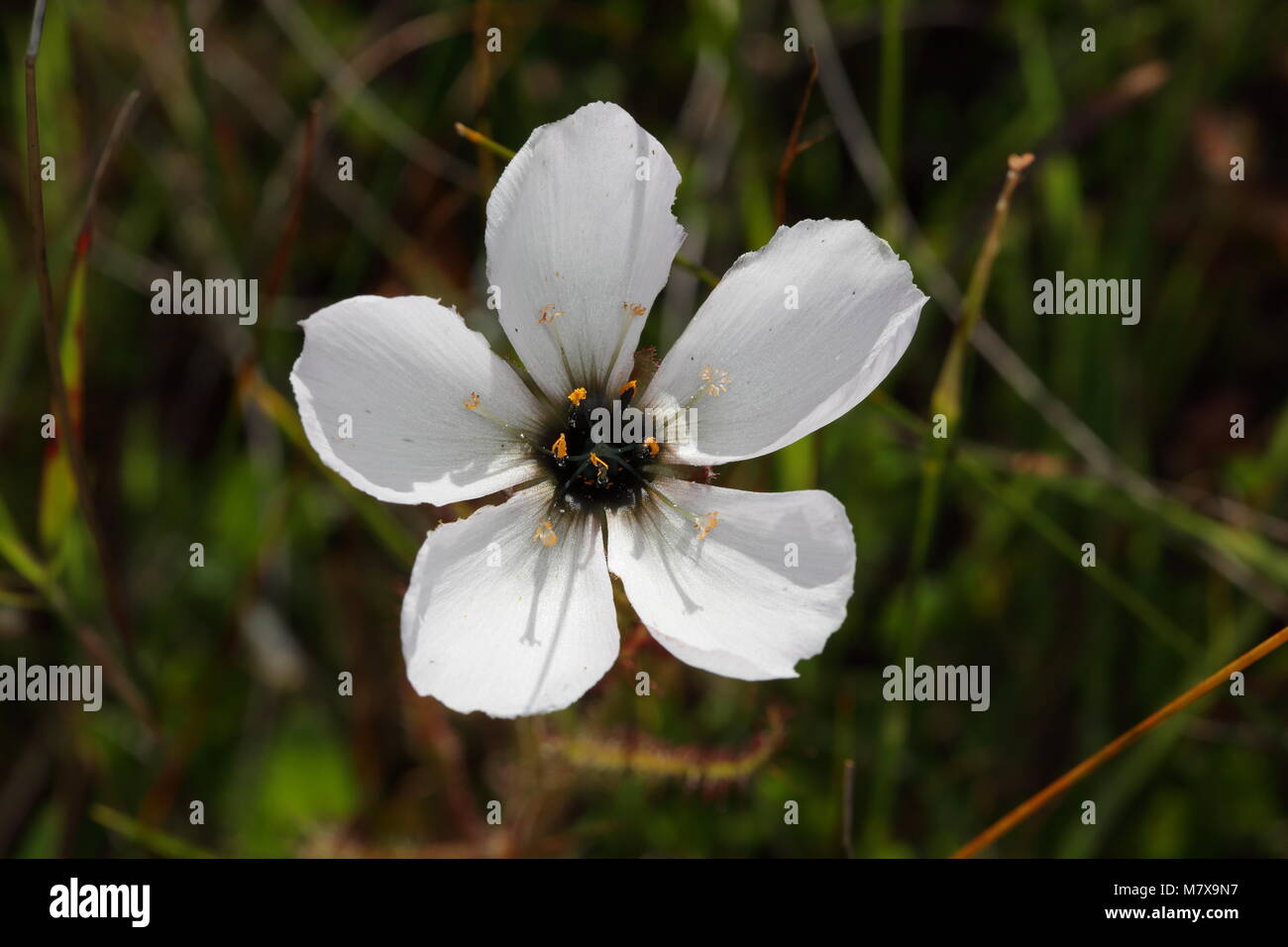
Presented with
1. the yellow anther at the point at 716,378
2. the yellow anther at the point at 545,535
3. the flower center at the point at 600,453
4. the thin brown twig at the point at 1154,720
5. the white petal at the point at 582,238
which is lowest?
the thin brown twig at the point at 1154,720

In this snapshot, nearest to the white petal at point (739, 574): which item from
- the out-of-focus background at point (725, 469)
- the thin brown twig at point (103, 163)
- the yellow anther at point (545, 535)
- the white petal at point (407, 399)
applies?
the yellow anther at point (545, 535)

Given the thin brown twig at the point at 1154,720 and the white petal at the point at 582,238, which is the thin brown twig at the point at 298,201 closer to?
the white petal at the point at 582,238

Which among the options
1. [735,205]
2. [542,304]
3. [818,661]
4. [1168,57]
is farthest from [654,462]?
[1168,57]

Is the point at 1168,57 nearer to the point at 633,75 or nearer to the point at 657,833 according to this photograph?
the point at 633,75

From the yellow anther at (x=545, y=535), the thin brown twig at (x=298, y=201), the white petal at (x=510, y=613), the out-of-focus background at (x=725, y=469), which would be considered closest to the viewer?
the white petal at (x=510, y=613)

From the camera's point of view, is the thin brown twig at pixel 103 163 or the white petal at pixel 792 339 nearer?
the white petal at pixel 792 339

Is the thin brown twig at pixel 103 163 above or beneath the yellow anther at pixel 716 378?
above

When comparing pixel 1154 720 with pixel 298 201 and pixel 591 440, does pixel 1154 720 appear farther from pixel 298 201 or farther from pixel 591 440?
pixel 298 201

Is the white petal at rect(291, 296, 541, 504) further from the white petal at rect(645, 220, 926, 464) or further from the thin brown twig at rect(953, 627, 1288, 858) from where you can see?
the thin brown twig at rect(953, 627, 1288, 858)
